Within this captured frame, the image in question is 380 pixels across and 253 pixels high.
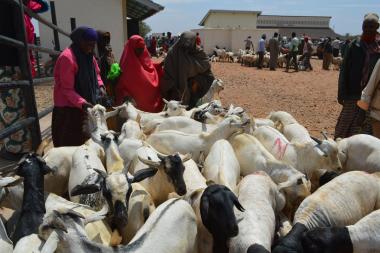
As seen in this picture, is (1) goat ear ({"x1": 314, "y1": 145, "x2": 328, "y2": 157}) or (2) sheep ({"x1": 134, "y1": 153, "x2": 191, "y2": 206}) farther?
(1) goat ear ({"x1": 314, "y1": 145, "x2": 328, "y2": 157})

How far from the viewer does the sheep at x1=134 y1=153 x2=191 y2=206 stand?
363 cm

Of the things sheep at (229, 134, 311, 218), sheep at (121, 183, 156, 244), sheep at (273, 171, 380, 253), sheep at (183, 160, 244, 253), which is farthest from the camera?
sheep at (229, 134, 311, 218)

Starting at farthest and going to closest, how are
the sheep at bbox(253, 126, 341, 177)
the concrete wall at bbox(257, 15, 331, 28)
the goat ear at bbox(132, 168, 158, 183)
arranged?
1. the concrete wall at bbox(257, 15, 331, 28)
2. the sheep at bbox(253, 126, 341, 177)
3. the goat ear at bbox(132, 168, 158, 183)

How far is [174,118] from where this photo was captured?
5.61 meters

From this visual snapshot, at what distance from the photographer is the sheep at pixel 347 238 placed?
2.78 m

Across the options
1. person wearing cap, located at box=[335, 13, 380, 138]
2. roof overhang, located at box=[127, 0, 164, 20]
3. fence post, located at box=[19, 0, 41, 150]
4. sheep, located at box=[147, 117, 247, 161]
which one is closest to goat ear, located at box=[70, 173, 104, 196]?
sheep, located at box=[147, 117, 247, 161]

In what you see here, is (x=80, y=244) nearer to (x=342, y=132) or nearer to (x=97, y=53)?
(x=342, y=132)

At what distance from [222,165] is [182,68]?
3.62 meters

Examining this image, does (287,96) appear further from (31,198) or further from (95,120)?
(31,198)

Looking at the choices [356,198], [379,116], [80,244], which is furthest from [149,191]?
[379,116]

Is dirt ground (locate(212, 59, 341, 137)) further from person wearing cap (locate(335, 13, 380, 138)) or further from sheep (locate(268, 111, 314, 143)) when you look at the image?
sheep (locate(268, 111, 314, 143))

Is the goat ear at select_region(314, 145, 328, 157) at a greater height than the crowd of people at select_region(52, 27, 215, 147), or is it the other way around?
the crowd of people at select_region(52, 27, 215, 147)

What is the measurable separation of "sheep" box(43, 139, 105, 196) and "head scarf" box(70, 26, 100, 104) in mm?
1479

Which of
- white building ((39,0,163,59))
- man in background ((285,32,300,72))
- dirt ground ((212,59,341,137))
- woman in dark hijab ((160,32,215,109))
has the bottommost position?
dirt ground ((212,59,341,137))
